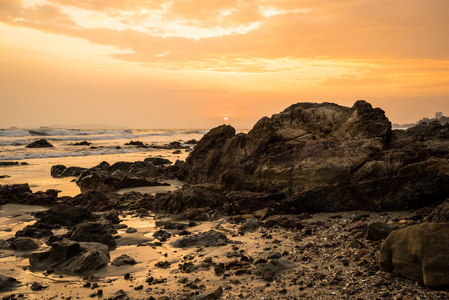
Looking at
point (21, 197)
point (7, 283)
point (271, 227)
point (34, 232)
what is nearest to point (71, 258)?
point (7, 283)

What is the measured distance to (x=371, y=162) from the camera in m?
11.7

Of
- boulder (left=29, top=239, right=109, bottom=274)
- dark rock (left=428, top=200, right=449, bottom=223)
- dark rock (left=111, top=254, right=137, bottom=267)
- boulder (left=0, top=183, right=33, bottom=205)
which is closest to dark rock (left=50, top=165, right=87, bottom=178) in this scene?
boulder (left=0, top=183, right=33, bottom=205)

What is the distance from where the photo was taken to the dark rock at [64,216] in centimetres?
1141

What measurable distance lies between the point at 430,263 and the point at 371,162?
659 centimetres

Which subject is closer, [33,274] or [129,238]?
[33,274]

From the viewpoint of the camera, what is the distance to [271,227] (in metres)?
9.95

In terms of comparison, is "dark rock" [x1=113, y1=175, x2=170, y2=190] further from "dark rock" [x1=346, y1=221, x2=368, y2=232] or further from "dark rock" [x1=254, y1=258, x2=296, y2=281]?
"dark rock" [x1=254, y1=258, x2=296, y2=281]

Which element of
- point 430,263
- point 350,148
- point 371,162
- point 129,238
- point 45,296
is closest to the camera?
point 430,263

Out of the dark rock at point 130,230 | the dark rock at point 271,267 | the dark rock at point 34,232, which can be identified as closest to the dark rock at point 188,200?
the dark rock at point 130,230

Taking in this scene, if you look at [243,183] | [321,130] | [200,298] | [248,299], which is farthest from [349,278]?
[321,130]

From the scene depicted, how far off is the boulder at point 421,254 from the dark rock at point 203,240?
4015mm

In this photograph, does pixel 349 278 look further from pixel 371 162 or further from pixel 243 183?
pixel 243 183

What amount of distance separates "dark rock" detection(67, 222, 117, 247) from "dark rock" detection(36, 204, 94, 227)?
2009 mm

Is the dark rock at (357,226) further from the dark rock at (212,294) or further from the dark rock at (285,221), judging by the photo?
the dark rock at (212,294)
